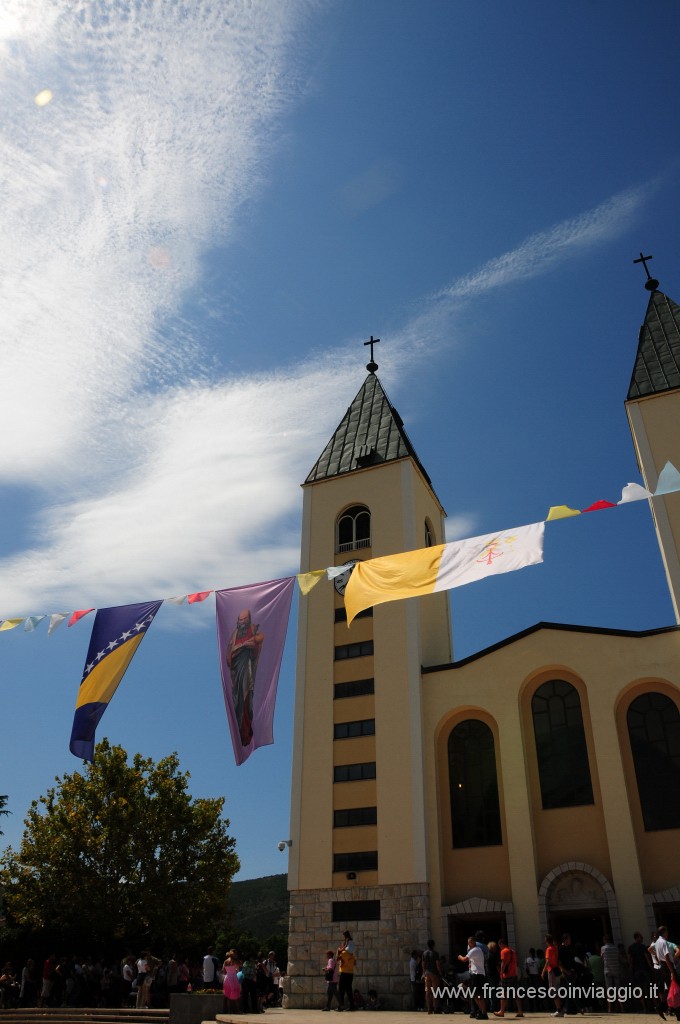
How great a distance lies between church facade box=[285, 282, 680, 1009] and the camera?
22016 millimetres

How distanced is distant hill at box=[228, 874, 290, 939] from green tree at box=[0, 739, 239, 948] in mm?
53910

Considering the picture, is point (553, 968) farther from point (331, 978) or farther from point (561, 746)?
point (561, 746)

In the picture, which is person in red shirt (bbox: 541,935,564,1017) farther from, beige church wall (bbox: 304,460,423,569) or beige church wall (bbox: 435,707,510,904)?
beige church wall (bbox: 304,460,423,569)

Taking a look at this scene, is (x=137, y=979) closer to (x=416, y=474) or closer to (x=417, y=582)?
(x=417, y=582)

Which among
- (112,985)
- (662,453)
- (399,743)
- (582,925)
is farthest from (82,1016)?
(662,453)

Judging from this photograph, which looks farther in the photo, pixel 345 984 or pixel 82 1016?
pixel 82 1016

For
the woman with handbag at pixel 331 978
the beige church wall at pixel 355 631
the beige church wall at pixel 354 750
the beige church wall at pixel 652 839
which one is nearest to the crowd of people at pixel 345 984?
the woman with handbag at pixel 331 978

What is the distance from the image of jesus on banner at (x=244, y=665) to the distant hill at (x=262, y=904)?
75.4 metres

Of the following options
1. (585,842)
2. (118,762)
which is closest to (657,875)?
(585,842)

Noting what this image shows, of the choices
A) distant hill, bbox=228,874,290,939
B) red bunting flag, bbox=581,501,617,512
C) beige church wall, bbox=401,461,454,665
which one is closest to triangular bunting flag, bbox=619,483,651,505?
red bunting flag, bbox=581,501,617,512

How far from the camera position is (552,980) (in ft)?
53.3

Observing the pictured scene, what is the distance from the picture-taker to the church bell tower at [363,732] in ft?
77.3

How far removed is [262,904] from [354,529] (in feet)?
249

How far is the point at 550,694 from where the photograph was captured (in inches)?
978
